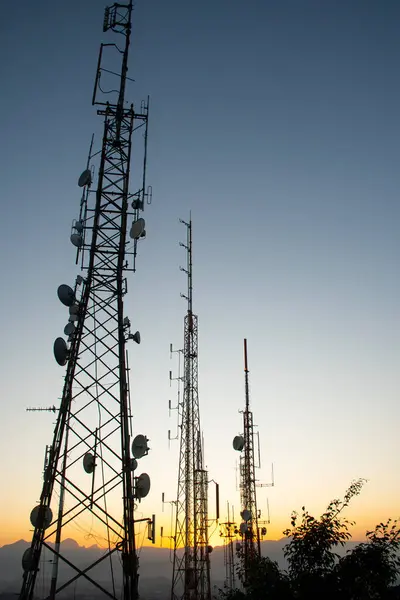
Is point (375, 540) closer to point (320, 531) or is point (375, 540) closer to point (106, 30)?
point (320, 531)

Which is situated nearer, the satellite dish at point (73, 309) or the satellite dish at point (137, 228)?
the satellite dish at point (73, 309)

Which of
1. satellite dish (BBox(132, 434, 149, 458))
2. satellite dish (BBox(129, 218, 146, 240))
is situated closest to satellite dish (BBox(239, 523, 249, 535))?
satellite dish (BBox(132, 434, 149, 458))

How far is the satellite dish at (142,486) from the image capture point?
55.5 ft

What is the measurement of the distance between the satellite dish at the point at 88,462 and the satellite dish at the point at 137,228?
24.4 feet

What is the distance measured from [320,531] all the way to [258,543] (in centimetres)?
3190

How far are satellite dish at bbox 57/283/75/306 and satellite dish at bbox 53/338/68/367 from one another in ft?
5.02

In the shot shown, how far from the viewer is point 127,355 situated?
18.0m

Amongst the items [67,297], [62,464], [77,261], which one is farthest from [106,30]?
[62,464]

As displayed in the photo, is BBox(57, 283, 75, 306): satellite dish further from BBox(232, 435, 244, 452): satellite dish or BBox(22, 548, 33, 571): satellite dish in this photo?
BBox(232, 435, 244, 452): satellite dish

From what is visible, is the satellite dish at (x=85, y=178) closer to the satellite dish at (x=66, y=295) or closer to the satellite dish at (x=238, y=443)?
the satellite dish at (x=66, y=295)

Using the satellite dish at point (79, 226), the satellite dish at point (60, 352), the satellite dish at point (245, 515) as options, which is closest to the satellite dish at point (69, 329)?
the satellite dish at point (60, 352)

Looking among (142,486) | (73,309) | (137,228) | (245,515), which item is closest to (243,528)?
(245,515)

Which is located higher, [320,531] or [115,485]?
[115,485]

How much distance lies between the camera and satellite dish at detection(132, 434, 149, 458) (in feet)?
56.9
